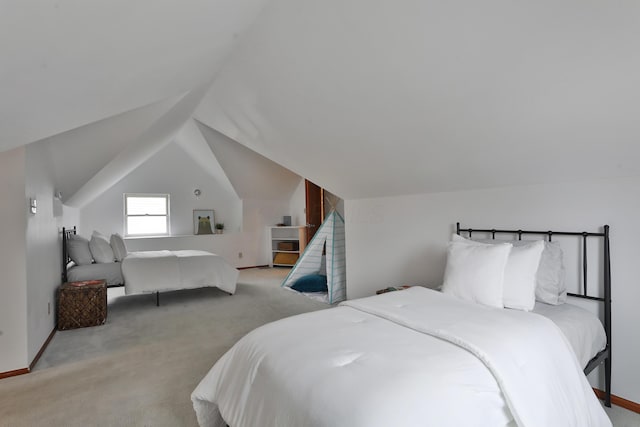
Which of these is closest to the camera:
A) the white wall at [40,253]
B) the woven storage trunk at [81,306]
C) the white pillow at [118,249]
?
the white wall at [40,253]

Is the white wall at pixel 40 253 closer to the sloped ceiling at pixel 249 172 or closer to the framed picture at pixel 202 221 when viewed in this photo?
the sloped ceiling at pixel 249 172

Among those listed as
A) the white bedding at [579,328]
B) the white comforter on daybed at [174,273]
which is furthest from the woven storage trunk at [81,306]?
the white bedding at [579,328]

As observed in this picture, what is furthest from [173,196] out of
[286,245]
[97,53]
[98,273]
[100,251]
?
[97,53]

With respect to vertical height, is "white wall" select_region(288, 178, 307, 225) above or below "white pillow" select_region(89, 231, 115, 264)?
above

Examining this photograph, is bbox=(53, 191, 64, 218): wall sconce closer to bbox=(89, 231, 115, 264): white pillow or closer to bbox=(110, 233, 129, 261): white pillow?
bbox=(89, 231, 115, 264): white pillow

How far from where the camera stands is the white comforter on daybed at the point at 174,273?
4445mm

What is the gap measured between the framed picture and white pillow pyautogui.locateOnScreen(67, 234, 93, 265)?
10.2 ft

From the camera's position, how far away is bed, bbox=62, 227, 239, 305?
14.0ft

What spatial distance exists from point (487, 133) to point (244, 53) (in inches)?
71.1

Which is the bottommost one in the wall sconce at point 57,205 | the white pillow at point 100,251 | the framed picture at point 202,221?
the white pillow at point 100,251

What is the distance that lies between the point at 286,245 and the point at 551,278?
5976mm

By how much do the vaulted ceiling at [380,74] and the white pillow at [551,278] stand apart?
1.81ft

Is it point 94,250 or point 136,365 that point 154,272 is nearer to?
point 94,250

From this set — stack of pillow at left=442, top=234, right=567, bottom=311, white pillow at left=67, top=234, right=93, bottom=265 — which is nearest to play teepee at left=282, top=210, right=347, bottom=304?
stack of pillow at left=442, top=234, right=567, bottom=311
